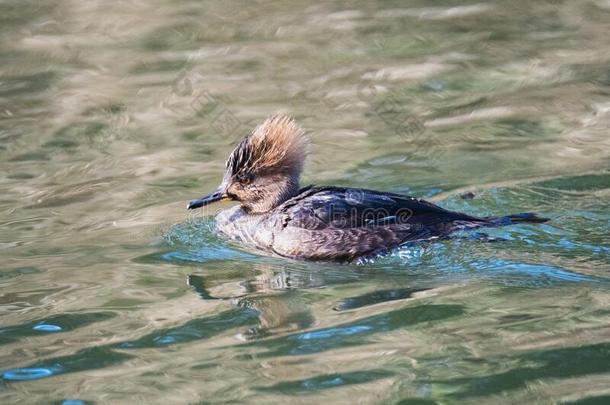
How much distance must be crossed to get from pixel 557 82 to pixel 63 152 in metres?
5.78

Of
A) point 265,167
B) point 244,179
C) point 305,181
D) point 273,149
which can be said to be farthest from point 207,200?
point 305,181

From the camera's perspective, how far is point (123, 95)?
508 inches

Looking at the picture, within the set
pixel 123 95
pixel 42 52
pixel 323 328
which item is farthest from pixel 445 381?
pixel 42 52

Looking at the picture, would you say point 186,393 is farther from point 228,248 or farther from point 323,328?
point 228,248

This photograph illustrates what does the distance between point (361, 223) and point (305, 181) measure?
2048 millimetres

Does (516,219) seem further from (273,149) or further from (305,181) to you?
(305,181)

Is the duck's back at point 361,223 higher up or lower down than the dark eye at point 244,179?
lower down

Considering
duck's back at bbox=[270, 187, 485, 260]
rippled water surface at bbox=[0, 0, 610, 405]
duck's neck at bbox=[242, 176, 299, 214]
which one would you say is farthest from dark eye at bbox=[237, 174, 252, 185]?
duck's back at bbox=[270, 187, 485, 260]

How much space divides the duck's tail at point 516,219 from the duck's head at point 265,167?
1785 mm

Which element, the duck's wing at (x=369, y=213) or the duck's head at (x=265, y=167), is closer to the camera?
the duck's wing at (x=369, y=213)

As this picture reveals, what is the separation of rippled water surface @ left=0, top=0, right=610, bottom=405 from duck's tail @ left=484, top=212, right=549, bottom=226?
14 cm

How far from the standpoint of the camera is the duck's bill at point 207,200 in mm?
8777

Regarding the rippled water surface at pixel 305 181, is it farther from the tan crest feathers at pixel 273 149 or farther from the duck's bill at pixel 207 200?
the tan crest feathers at pixel 273 149

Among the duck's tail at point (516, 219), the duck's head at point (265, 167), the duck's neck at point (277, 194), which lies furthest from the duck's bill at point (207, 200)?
the duck's tail at point (516, 219)
